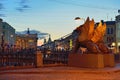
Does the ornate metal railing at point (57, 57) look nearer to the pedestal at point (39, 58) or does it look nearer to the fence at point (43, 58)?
the fence at point (43, 58)

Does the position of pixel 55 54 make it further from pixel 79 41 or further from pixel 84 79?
pixel 84 79

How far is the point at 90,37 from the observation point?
27.6 m

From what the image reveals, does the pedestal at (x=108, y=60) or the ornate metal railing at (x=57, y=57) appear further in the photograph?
the ornate metal railing at (x=57, y=57)

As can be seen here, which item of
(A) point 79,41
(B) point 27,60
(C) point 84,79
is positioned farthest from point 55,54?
(C) point 84,79

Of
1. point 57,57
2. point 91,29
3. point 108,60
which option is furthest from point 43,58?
point 91,29

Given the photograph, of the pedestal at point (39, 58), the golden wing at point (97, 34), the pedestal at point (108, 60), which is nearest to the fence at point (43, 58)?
the pedestal at point (39, 58)

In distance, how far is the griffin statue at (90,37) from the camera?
2716 centimetres

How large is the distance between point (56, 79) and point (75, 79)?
3.41 feet

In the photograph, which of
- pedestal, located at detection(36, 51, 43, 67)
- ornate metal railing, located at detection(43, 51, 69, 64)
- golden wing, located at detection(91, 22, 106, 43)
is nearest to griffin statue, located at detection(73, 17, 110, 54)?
golden wing, located at detection(91, 22, 106, 43)

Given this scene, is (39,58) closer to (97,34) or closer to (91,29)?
(91,29)

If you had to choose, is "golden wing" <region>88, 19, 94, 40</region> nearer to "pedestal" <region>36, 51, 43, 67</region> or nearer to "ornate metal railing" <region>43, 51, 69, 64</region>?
"pedestal" <region>36, 51, 43, 67</region>

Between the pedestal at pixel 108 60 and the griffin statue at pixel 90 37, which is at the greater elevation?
the griffin statue at pixel 90 37

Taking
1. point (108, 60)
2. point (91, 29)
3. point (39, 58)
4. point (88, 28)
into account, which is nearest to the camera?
point (39, 58)

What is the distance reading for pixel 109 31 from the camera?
102312mm
